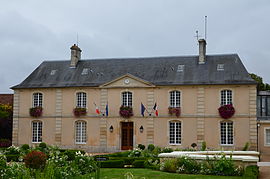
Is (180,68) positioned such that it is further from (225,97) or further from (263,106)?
(263,106)

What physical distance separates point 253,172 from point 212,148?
11362 mm

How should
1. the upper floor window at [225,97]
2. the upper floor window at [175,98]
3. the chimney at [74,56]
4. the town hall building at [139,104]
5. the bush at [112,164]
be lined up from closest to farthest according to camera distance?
1. the bush at [112,164]
2. the town hall building at [139,104]
3. the upper floor window at [225,97]
4. the upper floor window at [175,98]
5. the chimney at [74,56]

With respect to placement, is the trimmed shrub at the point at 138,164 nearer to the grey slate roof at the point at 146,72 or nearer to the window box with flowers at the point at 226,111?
the window box with flowers at the point at 226,111

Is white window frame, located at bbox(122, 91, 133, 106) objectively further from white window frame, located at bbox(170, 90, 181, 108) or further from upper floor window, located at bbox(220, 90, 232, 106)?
upper floor window, located at bbox(220, 90, 232, 106)

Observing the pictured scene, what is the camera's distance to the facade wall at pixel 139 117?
21188 millimetres

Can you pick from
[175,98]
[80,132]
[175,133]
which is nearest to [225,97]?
[175,98]

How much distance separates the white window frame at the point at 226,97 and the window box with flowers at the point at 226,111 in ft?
1.26

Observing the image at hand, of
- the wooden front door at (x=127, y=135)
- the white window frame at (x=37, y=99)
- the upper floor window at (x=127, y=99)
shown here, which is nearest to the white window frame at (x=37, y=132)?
the white window frame at (x=37, y=99)

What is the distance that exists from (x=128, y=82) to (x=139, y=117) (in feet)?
7.20

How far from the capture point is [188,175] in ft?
35.2

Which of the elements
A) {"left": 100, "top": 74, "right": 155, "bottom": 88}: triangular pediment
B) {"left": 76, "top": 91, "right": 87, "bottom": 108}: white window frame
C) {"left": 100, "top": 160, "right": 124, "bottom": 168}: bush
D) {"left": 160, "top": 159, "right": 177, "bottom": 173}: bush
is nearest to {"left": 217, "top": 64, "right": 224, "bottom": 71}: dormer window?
{"left": 100, "top": 74, "right": 155, "bottom": 88}: triangular pediment

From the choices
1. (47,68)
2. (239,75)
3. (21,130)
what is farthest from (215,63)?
(21,130)

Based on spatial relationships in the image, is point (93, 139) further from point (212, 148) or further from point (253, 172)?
point (253, 172)

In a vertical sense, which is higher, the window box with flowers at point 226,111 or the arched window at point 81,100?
A: the arched window at point 81,100
